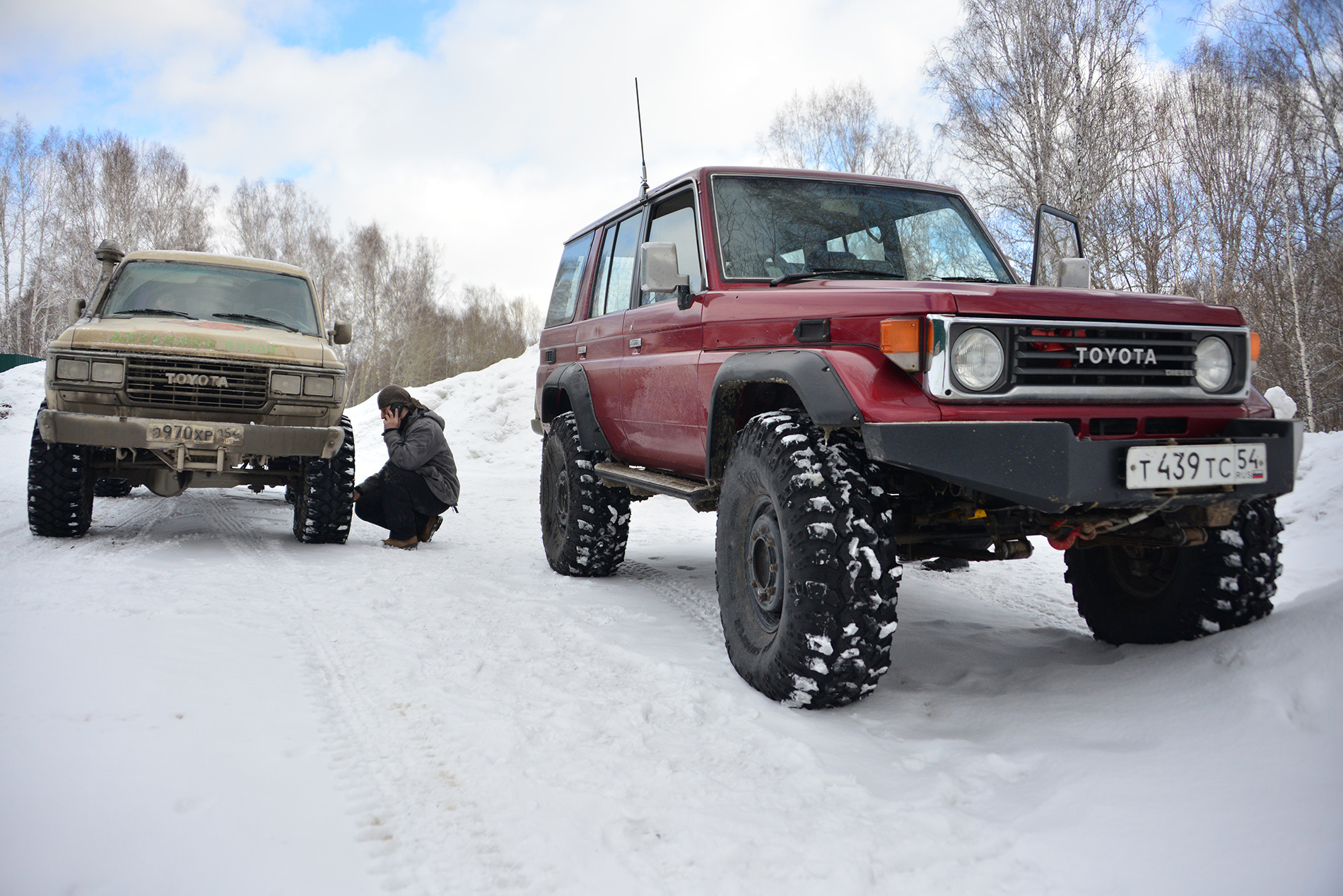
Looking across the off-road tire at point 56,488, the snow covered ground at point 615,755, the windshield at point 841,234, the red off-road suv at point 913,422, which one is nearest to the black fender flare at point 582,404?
the red off-road suv at point 913,422

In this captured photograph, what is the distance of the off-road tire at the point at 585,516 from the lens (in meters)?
5.06

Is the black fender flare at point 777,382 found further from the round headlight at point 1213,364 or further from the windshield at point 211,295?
the windshield at point 211,295

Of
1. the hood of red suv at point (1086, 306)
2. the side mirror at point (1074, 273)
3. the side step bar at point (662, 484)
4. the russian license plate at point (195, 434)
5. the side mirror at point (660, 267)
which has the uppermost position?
the side mirror at point (660, 267)

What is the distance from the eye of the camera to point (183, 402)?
536cm

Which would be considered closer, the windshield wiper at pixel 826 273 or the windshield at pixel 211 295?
the windshield wiper at pixel 826 273

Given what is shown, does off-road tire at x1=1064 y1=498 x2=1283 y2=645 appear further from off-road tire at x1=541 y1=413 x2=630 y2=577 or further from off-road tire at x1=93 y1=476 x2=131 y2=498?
off-road tire at x1=93 y1=476 x2=131 y2=498

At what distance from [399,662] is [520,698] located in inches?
25.2

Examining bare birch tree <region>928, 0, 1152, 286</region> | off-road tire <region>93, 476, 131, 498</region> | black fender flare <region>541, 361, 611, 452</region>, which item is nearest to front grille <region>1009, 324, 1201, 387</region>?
black fender flare <region>541, 361, 611, 452</region>

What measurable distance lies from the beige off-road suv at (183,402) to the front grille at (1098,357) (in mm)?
4511

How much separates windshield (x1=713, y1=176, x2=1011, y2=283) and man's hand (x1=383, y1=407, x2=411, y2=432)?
3582mm

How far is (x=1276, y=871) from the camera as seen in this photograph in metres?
1.83

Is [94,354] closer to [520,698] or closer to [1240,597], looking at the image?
[520,698]

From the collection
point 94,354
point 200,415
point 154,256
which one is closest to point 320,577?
point 200,415

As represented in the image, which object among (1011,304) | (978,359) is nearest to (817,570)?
(978,359)
